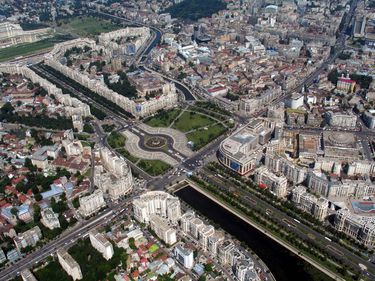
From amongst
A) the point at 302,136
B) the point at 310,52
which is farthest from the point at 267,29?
the point at 302,136

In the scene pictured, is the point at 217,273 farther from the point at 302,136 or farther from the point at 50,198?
the point at 302,136

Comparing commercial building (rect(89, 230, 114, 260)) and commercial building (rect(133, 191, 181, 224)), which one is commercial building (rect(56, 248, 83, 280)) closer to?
commercial building (rect(89, 230, 114, 260))

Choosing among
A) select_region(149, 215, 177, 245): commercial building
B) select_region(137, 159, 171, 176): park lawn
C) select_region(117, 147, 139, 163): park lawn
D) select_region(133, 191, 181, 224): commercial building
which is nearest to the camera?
select_region(149, 215, 177, 245): commercial building

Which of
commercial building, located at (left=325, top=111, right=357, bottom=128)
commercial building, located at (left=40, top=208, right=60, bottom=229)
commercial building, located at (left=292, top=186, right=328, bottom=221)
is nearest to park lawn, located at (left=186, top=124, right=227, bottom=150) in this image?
commercial building, located at (left=292, top=186, right=328, bottom=221)

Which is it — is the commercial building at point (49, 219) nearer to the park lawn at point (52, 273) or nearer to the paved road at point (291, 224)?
the park lawn at point (52, 273)

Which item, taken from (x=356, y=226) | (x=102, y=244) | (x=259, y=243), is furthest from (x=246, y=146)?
(x=102, y=244)

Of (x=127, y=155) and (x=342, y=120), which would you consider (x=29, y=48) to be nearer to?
(x=127, y=155)
